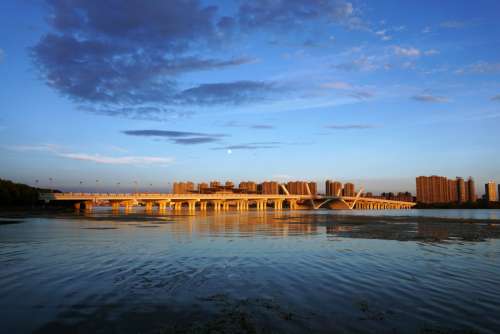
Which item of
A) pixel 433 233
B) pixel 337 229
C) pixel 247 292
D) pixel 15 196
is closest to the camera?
pixel 247 292

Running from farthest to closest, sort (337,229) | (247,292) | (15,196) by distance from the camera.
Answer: (15,196)
(337,229)
(247,292)

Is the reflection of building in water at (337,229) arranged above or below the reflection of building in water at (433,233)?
below

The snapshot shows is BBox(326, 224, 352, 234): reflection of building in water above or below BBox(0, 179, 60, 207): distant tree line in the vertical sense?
below

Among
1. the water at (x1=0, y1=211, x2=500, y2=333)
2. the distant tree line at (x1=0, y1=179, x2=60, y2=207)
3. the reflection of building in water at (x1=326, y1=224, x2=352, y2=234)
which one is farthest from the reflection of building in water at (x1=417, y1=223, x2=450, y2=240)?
the distant tree line at (x1=0, y1=179, x2=60, y2=207)

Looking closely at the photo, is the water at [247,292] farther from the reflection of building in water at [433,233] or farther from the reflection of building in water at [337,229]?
the reflection of building in water at [337,229]

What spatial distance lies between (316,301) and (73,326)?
687 cm

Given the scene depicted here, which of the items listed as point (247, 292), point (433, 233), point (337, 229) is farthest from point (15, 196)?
point (247, 292)

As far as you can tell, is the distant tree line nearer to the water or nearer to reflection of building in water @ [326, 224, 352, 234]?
reflection of building in water @ [326, 224, 352, 234]

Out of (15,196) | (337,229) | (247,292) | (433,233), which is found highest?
(15,196)

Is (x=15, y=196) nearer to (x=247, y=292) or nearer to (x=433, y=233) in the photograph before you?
(x=433, y=233)

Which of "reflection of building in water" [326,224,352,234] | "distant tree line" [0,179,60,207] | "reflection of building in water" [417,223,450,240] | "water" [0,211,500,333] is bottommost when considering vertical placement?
"reflection of building in water" [326,224,352,234]

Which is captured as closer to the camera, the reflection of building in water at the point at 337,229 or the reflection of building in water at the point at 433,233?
the reflection of building in water at the point at 433,233

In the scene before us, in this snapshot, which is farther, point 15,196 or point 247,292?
point 15,196

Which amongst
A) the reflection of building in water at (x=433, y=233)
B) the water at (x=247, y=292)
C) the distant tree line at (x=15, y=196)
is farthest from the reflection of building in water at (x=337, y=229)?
the distant tree line at (x=15, y=196)
